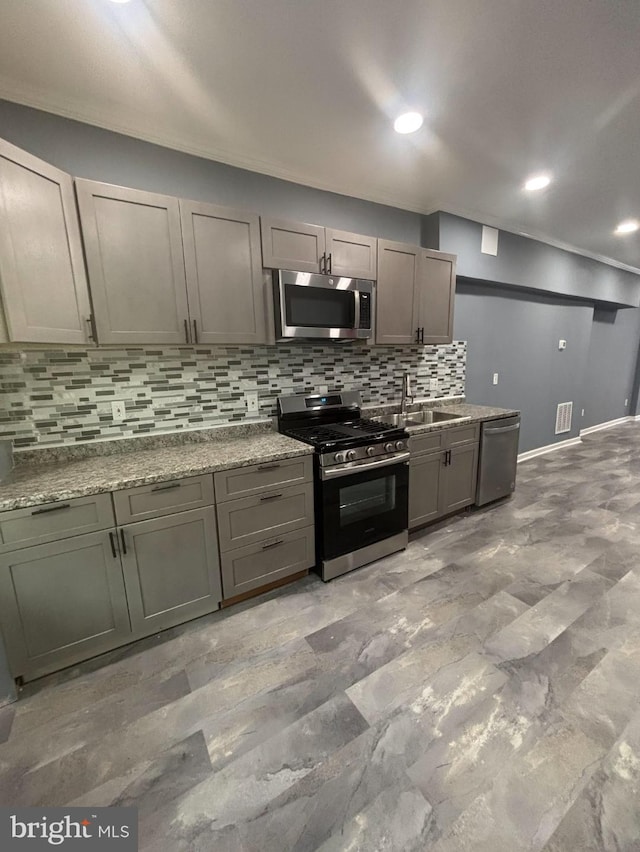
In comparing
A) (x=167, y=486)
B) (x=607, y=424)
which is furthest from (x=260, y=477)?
(x=607, y=424)

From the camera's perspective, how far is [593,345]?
19.1ft

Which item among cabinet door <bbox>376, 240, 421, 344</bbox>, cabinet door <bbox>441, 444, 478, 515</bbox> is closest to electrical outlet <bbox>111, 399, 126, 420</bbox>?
cabinet door <bbox>376, 240, 421, 344</bbox>

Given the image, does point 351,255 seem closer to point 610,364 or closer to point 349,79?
point 349,79

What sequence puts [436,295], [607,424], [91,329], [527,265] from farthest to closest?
[607,424] → [527,265] → [436,295] → [91,329]

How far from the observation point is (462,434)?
2994 millimetres

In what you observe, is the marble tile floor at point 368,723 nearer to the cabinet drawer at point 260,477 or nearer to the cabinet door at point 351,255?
the cabinet drawer at point 260,477

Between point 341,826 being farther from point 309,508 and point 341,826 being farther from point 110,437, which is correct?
point 110,437

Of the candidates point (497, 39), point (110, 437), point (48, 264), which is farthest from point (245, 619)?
point (497, 39)

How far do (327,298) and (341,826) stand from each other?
2524 millimetres

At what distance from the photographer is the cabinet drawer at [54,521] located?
4.71 feet

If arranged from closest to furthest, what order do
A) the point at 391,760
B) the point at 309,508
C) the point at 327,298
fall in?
the point at 391,760
the point at 309,508
the point at 327,298

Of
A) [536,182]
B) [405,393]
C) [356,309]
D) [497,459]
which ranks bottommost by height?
[497,459]

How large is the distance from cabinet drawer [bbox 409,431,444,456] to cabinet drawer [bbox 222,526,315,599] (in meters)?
1.05

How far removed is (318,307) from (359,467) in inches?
44.5
